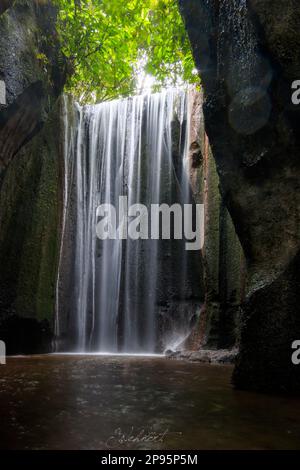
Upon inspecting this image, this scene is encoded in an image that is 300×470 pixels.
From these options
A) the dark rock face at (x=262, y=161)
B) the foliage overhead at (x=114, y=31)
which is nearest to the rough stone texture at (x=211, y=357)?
the dark rock face at (x=262, y=161)

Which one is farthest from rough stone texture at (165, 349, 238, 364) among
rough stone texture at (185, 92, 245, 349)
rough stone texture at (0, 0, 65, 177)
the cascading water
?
rough stone texture at (0, 0, 65, 177)

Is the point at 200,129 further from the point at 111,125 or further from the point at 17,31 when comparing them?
the point at 17,31

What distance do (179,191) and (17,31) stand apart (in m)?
5.04

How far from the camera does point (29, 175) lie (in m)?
8.92

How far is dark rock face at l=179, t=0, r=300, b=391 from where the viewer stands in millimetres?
3744

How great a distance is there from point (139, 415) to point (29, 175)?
717 centimetres

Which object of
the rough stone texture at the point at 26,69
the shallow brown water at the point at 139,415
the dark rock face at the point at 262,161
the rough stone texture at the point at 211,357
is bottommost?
the rough stone texture at the point at 211,357

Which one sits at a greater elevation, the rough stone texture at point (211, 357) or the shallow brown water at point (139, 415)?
the shallow brown water at point (139, 415)

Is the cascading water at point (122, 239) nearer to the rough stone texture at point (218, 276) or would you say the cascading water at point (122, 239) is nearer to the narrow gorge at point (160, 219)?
the narrow gorge at point (160, 219)

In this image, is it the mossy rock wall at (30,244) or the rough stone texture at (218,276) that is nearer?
the rough stone texture at (218,276)

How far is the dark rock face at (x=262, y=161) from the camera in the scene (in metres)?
3.74

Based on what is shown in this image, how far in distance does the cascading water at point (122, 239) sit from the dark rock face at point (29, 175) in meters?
0.70

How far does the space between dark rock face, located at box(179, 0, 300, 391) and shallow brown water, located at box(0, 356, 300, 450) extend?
503 mm

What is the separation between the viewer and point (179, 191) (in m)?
10.1
